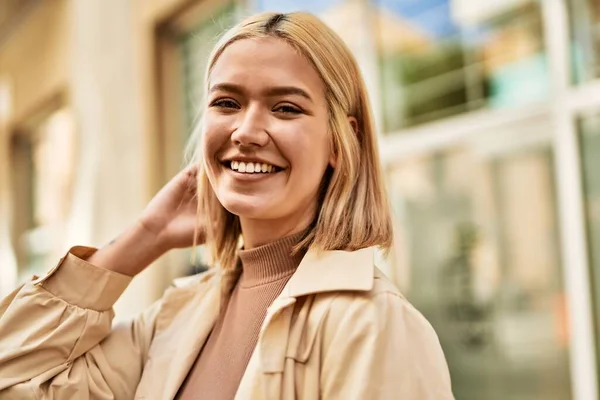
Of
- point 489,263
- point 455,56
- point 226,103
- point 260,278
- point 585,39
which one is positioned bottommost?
point 489,263

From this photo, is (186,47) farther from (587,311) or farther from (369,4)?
(587,311)

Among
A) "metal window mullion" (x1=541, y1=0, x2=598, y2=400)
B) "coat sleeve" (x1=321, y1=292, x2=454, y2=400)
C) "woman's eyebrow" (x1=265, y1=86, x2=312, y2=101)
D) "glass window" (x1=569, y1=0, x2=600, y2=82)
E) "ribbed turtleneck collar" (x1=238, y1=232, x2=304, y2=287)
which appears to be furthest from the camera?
"glass window" (x1=569, y1=0, x2=600, y2=82)

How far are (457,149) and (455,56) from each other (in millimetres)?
631

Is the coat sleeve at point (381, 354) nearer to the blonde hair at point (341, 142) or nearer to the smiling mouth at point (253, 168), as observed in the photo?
the blonde hair at point (341, 142)

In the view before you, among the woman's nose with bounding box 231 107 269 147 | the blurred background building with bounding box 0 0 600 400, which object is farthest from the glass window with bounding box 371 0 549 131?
the woman's nose with bounding box 231 107 269 147

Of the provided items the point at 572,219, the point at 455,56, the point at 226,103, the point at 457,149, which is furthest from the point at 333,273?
the point at 455,56

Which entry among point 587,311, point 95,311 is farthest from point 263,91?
point 587,311

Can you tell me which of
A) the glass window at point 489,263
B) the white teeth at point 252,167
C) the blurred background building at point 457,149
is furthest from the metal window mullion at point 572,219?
the white teeth at point 252,167

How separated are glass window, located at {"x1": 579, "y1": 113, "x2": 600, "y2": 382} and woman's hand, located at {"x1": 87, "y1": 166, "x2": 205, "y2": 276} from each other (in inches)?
94.7

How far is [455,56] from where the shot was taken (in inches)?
177

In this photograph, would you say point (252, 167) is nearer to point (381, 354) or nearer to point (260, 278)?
point (260, 278)

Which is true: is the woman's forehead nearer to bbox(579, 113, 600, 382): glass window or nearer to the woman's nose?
the woman's nose

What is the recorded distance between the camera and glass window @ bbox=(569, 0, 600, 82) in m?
3.39

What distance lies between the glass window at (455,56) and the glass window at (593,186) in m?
0.40
